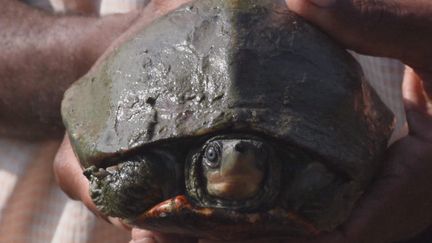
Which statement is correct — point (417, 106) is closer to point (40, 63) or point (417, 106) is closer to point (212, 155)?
point (212, 155)

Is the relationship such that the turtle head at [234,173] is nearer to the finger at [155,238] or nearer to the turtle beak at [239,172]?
the turtle beak at [239,172]

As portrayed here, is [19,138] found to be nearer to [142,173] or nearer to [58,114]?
[58,114]

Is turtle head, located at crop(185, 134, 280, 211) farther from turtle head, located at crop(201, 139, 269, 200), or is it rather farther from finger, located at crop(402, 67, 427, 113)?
finger, located at crop(402, 67, 427, 113)

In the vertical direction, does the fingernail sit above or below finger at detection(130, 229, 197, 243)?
above

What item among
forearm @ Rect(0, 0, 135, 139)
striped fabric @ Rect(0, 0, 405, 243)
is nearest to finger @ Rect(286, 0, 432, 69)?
striped fabric @ Rect(0, 0, 405, 243)

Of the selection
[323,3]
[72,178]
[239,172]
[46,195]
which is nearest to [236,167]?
[239,172]

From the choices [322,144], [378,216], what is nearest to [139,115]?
[322,144]

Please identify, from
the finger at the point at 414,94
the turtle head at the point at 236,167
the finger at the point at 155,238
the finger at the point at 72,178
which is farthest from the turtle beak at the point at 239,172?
the finger at the point at 414,94
